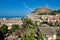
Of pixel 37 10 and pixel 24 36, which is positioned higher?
pixel 37 10

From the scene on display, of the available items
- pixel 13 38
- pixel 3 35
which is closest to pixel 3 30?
pixel 3 35

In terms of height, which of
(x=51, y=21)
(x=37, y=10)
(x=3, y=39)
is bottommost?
(x=3, y=39)

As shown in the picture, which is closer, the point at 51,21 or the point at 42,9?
the point at 51,21

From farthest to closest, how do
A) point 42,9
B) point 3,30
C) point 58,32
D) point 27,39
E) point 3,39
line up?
point 42,9
point 3,30
point 3,39
point 58,32
point 27,39

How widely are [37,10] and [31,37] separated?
4861cm

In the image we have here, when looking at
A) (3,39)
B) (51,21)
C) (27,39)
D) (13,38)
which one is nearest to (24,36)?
(27,39)

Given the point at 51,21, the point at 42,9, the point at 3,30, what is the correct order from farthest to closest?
the point at 42,9
the point at 51,21
the point at 3,30

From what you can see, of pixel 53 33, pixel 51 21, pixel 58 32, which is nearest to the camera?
pixel 58 32

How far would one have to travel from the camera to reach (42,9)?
7044 cm

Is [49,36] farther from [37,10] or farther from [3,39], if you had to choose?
[37,10]

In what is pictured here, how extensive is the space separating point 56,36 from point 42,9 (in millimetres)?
40650

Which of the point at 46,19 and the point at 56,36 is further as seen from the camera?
the point at 46,19

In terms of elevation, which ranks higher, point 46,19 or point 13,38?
point 46,19

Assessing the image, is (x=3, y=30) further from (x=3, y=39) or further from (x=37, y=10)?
(x=37, y=10)
